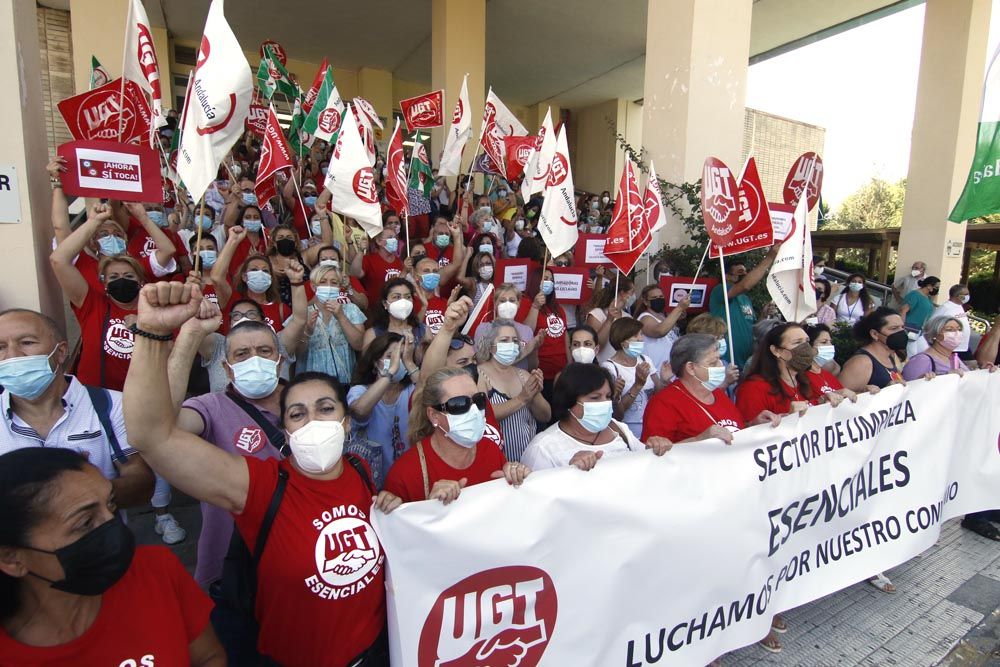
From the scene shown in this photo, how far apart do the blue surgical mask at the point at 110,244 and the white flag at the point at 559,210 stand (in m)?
3.16

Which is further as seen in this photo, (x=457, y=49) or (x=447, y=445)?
(x=457, y=49)

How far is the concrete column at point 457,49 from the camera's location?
34.9ft

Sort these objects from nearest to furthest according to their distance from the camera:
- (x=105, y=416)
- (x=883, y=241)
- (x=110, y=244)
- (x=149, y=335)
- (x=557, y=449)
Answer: (x=149, y=335)
(x=105, y=416)
(x=557, y=449)
(x=110, y=244)
(x=883, y=241)

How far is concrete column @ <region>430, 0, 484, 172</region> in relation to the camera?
10.6 metres

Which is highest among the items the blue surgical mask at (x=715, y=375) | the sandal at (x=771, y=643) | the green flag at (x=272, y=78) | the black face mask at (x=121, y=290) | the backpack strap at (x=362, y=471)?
the green flag at (x=272, y=78)

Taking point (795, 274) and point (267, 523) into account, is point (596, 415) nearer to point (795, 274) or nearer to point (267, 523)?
point (267, 523)

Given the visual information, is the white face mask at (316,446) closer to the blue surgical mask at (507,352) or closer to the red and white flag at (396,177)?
the blue surgical mask at (507,352)

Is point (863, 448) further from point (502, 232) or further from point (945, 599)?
point (502, 232)

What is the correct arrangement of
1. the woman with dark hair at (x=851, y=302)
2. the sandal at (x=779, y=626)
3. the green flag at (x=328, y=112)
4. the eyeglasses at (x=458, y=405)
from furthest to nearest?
the woman with dark hair at (x=851, y=302) → the green flag at (x=328, y=112) → the sandal at (x=779, y=626) → the eyeglasses at (x=458, y=405)

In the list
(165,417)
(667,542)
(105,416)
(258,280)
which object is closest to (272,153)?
(258,280)

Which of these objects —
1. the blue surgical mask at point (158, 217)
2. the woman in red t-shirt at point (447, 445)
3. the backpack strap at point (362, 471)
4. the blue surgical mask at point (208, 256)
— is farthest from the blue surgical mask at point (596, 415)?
the blue surgical mask at point (158, 217)

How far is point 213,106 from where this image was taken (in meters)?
3.06

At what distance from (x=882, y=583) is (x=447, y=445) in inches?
112

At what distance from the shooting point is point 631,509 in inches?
90.4
